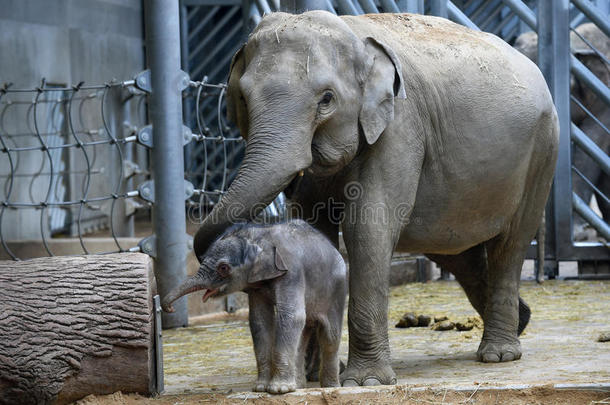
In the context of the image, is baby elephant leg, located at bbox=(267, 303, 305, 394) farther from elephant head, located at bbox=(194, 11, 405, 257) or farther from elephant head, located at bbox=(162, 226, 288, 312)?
elephant head, located at bbox=(194, 11, 405, 257)

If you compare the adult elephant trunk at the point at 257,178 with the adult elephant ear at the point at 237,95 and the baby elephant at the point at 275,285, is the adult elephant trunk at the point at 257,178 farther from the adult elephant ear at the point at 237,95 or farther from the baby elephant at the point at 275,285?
the adult elephant ear at the point at 237,95

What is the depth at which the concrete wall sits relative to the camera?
38.5 ft

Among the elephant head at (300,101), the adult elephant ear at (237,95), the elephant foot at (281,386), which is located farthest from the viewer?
the adult elephant ear at (237,95)

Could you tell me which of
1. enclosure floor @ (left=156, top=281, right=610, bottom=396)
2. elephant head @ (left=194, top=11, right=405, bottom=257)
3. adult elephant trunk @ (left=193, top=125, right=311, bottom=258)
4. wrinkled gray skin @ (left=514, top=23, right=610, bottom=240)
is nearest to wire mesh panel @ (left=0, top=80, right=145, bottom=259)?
enclosure floor @ (left=156, top=281, right=610, bottom=396)

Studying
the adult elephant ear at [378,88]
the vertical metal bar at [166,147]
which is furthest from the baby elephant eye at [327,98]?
the vertical metal bar at [166,147]

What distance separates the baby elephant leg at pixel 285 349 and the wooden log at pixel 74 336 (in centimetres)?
61

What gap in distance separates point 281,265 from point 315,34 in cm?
115

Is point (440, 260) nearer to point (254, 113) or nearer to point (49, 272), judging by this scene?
point (254, 113)

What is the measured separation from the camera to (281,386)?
4.77 metres

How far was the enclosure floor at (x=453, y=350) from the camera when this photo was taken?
18.1 feet

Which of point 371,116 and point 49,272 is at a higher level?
point 371,116

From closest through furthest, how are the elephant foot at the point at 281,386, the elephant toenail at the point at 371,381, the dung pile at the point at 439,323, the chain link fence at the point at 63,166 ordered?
the elephant foot at the point at 281,386 < the elephant toenail at the point at 371,381 < the dung pile at the point at 439,323 < the chain link fence at the point at 63,166

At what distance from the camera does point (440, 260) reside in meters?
6.81

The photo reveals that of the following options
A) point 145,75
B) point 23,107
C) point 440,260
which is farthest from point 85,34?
point 440,260
